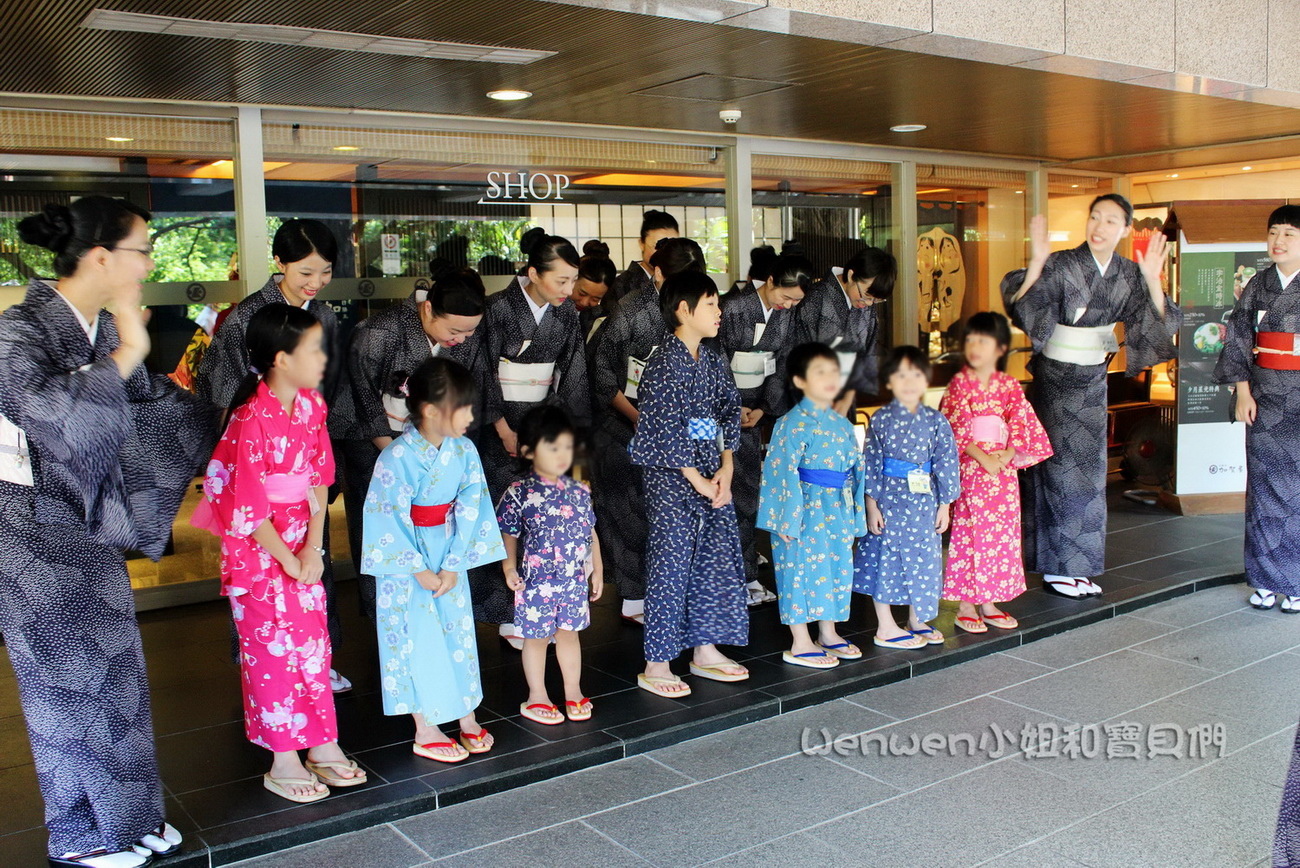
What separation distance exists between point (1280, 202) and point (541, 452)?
7.28m

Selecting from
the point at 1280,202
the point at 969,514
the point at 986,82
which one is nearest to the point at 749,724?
the point at 969,514

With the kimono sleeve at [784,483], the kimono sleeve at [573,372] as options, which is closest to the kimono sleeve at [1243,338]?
the kimono sleeve at [784,483]

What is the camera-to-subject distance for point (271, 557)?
3395 millimetres

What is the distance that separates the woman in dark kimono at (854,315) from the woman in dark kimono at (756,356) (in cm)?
26

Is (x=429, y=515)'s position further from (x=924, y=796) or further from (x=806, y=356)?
(x=924, y=796)

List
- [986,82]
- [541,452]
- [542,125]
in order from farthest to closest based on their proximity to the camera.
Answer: [542,125]
[986,82]
[541,452]

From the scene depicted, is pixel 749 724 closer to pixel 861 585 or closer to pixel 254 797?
pixel 861 585

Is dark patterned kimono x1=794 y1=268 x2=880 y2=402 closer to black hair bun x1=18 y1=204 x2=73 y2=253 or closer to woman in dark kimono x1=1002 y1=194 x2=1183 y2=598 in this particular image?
woman in dark kimono x1=1002 y1=194 x2=1183 y2=598

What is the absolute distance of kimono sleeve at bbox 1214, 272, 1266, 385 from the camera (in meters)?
5.81

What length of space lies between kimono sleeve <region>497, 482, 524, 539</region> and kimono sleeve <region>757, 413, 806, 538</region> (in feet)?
3.25

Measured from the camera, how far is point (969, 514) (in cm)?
511

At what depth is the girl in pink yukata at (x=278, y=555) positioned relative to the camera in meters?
3.34

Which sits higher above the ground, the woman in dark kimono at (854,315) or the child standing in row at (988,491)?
the woman in dark kimono at (854,315)

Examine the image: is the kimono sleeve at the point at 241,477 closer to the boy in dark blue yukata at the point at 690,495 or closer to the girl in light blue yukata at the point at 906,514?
the boy in dark blue yukata at the point at 690,495
